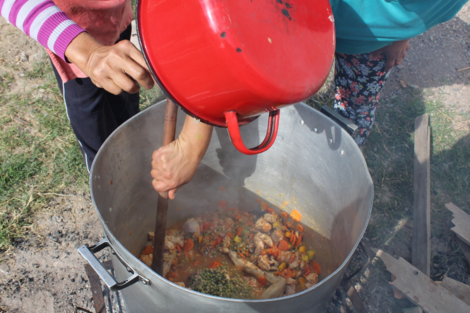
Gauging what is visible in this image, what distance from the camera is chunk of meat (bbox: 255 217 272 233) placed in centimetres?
195

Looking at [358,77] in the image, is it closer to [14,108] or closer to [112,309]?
[112,309]

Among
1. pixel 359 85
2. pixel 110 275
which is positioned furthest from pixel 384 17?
pixel 110 275

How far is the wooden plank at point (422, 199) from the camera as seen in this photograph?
1.96 metres

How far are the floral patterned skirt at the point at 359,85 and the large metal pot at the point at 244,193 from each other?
54cm

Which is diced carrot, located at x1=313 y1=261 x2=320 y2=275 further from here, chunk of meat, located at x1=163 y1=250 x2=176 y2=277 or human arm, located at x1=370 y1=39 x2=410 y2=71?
human arm, located at x1=370 y1=39 x2=410 y2=71

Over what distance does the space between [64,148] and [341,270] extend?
6.81ft

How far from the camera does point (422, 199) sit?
2.20m

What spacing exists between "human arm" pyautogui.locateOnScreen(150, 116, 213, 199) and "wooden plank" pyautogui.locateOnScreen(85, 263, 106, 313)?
2.55 ft

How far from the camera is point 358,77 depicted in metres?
1.91

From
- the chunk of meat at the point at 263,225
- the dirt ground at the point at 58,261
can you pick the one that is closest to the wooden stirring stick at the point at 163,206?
the dirt ground at the point at 58,261

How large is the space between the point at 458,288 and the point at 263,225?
41.0 inches

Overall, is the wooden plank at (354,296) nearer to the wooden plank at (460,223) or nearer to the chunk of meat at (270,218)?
the chunk of meat at (270,218)

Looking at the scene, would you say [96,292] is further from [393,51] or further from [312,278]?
[393,51]

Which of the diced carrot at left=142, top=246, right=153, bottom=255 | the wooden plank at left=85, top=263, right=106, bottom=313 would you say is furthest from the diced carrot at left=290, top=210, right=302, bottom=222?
the wooden plank at left=85, top=263, right=106, bottom=313
